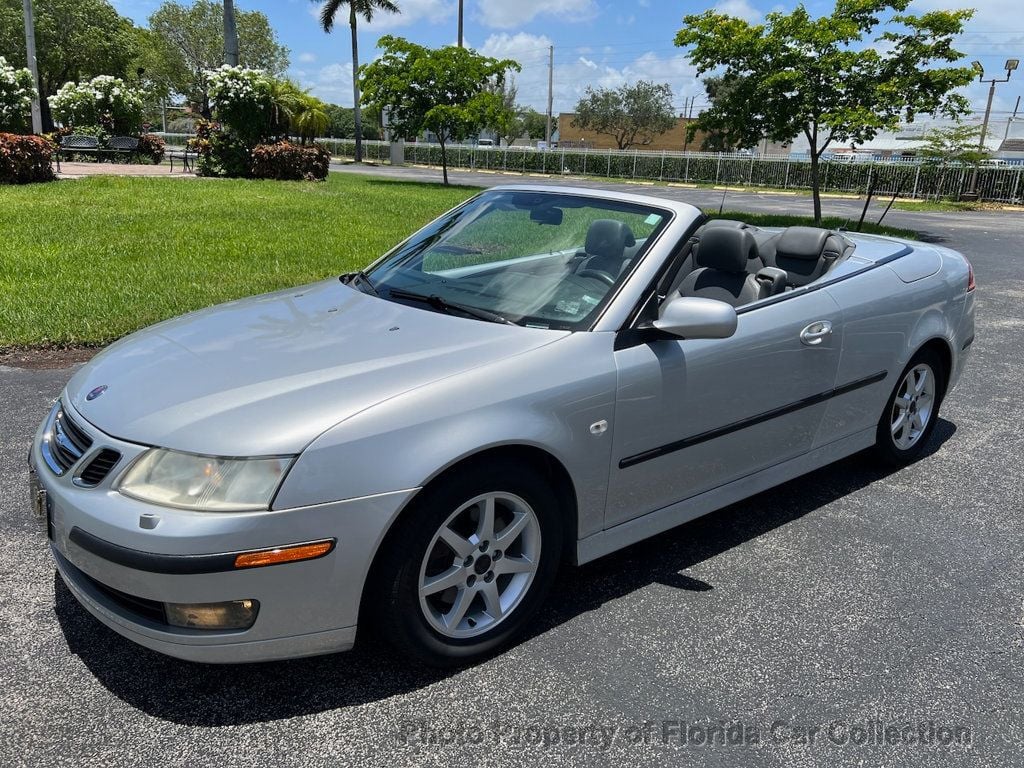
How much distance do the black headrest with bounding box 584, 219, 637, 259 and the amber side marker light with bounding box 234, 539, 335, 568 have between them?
5.53 ft

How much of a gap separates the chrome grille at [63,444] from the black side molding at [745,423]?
5.67ft

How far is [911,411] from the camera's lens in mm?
4344

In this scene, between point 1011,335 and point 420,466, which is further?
point 1011,335

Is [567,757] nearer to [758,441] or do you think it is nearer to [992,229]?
[758,441]

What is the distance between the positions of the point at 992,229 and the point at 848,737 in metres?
20.1

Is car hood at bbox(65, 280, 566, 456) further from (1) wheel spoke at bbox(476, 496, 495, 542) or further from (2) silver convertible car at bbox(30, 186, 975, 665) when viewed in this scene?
(1) wheel spoke at bbox(476, 496, 495, 542)

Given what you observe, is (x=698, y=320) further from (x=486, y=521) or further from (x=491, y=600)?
(x=491, y=600)

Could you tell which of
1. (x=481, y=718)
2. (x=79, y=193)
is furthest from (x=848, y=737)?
(x=79, y=193)

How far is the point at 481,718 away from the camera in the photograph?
2.41 m

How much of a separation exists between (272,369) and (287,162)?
21.6 m

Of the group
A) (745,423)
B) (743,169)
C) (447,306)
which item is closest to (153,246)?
(447,306)

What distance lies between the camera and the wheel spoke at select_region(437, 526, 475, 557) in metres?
2.47

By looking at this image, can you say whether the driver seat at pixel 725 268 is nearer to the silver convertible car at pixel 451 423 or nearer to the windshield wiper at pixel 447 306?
the silver convertible car at pixel 451 423

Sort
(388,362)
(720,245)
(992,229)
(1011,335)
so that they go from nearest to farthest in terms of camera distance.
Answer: (388,362)
(720,245)
(1011,335)
(992,229)
